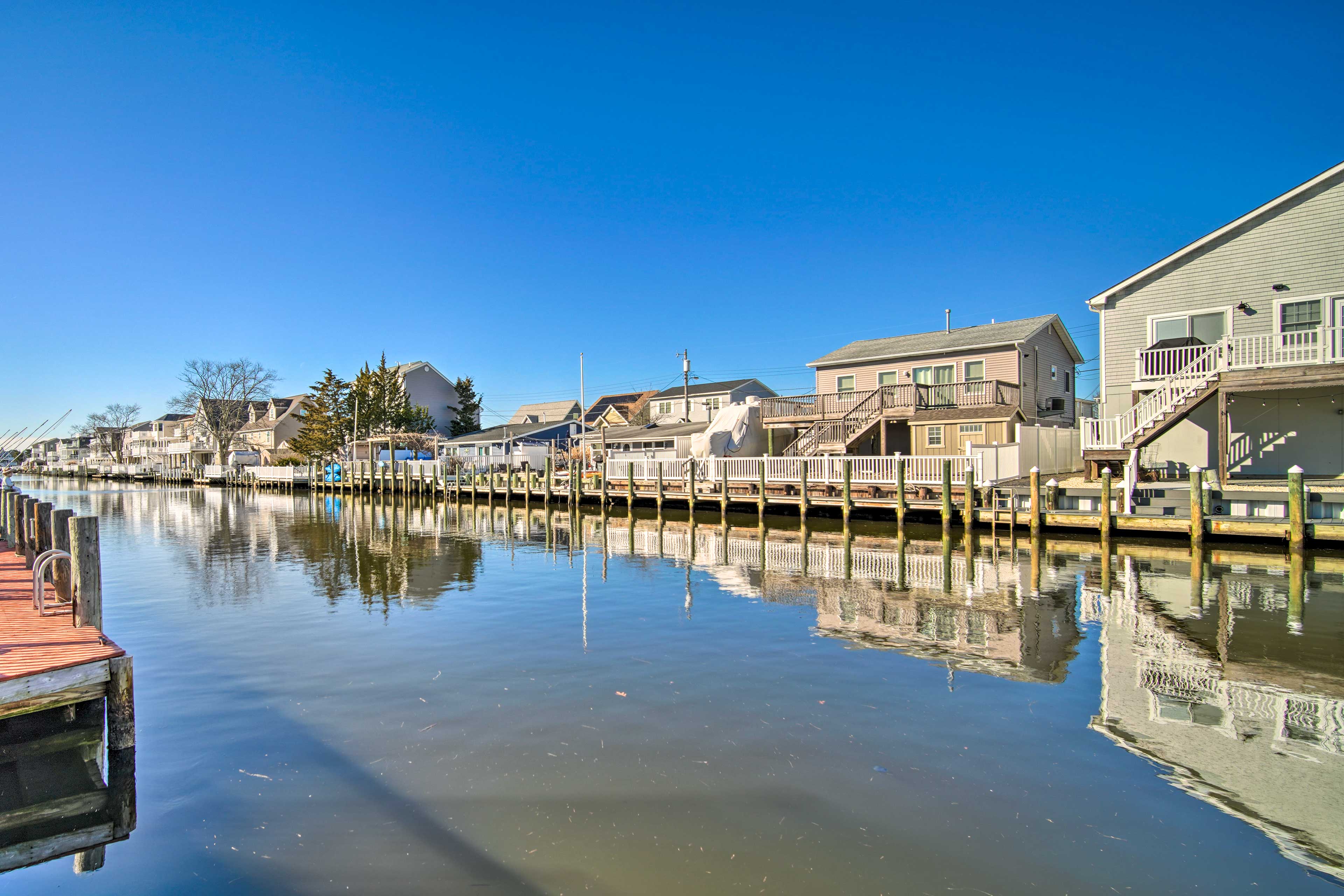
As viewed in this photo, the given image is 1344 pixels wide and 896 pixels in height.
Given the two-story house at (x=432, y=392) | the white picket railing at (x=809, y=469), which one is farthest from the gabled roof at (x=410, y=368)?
the white picket railing at (x=809, y=469)

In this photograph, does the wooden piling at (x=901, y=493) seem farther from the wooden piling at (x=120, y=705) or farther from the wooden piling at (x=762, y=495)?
the wooden piling at (x=120, y=705)

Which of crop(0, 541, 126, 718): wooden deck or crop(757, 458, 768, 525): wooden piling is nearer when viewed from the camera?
crop(0, 541, 126, 718): wooden deck

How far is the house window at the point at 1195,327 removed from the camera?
23719mm

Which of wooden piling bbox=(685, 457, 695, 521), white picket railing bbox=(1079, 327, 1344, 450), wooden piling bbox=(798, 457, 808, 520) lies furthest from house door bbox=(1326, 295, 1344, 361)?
wooden piling bbox=(685, 457, 695, 521)

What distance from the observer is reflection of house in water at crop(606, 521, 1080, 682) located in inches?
404

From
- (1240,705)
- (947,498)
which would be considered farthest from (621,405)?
(1240,705)

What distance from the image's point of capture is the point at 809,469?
96.8ft

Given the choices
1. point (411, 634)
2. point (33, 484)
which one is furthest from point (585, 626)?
point (33, 484)

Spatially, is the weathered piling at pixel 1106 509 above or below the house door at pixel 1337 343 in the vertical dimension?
below

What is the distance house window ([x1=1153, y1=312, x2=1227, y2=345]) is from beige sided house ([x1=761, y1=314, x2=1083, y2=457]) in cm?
584

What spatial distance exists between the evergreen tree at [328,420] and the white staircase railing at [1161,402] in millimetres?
63563

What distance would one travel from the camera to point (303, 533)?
29.5 metres

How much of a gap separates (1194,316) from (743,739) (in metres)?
24.4

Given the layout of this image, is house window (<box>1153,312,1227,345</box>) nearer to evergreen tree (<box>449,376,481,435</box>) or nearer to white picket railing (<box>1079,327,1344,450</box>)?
white picket railing (<box>1079,327,1344,450</box>)
